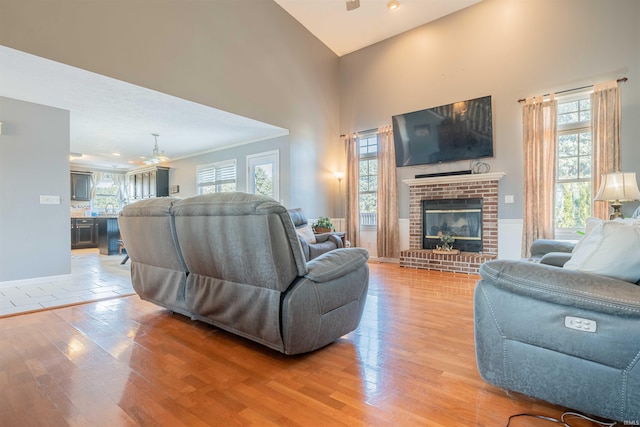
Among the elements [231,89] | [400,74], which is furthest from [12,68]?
[400,74]

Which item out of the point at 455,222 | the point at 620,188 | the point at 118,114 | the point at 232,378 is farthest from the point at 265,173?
the point at 620,188

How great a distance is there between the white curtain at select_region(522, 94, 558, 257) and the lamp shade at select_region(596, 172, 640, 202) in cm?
89

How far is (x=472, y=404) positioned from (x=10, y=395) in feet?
7.45

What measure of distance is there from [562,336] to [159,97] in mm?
4595

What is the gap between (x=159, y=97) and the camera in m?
3.97

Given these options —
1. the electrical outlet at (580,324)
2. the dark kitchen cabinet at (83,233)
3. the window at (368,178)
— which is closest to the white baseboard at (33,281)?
the dark kitchen cabinet at (83,233)

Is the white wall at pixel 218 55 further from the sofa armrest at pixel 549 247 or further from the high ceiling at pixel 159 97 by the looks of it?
the sofa armrest at pixel 549 247

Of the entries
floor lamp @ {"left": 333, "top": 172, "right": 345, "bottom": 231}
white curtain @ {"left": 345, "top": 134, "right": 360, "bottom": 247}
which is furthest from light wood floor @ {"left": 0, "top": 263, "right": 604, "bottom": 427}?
floor lamp @ {"left": 333, "top": 172, "right": 345, "bottom": 231}

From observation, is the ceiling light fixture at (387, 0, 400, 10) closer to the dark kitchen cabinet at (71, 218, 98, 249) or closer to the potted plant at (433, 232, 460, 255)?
the potted plant at (433, 232, 460, 255)

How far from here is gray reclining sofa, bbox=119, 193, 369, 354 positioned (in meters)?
1.76

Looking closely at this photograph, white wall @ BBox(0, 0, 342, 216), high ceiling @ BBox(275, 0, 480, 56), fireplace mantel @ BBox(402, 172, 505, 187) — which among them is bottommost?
fireplace mantel @ BBox(402, 172, 505, 187)

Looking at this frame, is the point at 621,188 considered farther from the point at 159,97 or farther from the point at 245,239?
the point at 159,97

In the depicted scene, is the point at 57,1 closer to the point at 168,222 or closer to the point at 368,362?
the point at 168,222

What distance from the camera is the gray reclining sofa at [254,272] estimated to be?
176 centimetres
